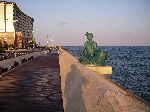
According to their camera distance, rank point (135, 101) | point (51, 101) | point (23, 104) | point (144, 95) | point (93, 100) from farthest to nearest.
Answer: point (144, 95)
point (51, 101)
point (23, 104)
point (93, 100)
point (135, 101)

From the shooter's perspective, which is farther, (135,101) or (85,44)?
(85,44)

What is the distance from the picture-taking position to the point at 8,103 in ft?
36.2

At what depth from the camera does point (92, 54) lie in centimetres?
2277

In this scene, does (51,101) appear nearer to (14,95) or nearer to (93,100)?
(14,95)

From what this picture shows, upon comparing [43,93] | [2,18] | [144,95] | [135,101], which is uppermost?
[2,18]

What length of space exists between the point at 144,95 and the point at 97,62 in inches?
744

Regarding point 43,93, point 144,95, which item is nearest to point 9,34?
point 144,95

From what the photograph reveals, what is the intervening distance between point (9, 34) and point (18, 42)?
17.4 ft

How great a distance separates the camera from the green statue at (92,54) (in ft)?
73.1

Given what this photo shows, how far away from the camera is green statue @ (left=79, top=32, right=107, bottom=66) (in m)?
22.3

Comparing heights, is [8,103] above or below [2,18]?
below

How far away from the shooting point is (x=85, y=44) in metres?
23.2

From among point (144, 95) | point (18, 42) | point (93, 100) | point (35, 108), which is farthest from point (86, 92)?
point (18, 42)


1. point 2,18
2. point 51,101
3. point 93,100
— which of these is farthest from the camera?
point 2,18
